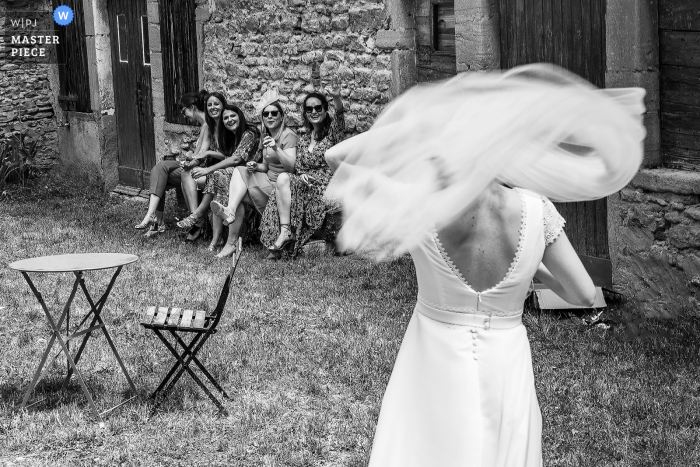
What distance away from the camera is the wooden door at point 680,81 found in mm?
5859

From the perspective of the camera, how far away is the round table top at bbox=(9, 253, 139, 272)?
4.82 m

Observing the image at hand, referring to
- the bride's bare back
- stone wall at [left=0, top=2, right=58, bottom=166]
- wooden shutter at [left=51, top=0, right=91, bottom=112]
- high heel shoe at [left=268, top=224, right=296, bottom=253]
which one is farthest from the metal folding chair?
stone wall at [left=0, top=2, right=58, bottom=166]

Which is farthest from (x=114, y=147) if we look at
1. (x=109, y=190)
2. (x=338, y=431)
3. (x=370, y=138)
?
(x=370, y=138)

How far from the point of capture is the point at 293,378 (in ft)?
17.6

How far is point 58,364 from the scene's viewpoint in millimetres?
5664

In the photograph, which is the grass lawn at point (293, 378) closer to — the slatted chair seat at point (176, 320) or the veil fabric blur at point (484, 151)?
the slatted chair seat at point (176, 320)

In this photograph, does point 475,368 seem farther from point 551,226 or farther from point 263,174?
point 263,174

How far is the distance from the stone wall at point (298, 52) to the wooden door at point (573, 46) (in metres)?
1.61

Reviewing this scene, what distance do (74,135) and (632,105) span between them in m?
12.4

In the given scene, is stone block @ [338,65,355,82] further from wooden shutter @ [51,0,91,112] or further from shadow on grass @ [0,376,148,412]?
wooden shutter @ [51,0,91,112]

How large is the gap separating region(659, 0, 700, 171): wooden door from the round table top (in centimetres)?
356

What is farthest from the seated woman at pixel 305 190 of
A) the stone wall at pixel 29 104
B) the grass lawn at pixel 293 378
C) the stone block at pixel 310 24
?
A: the stone wall at pixel 29 104

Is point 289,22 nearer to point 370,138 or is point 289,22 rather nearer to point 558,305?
point 558,305

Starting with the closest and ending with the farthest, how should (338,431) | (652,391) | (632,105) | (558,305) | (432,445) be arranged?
(632,105) < (432,445) < (338,431) < (652,391) < (558,305)
